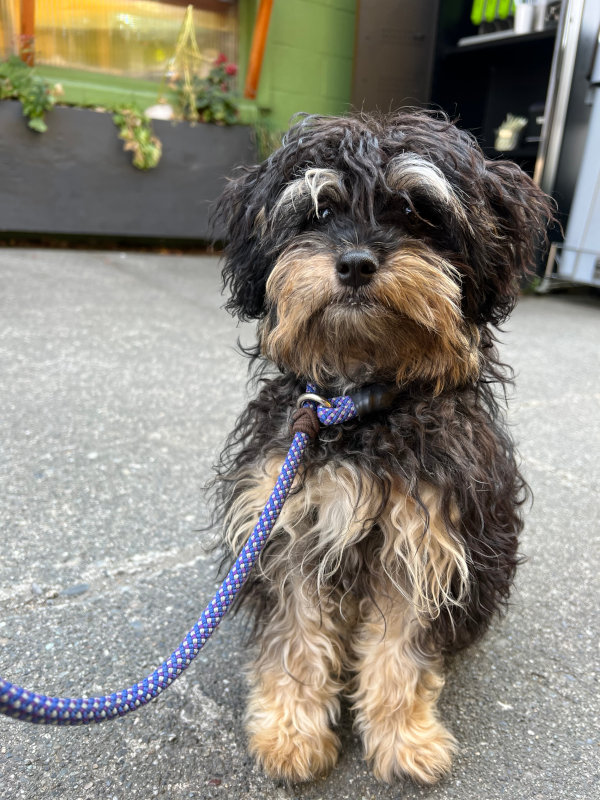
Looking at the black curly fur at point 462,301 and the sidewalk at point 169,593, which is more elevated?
the black curly fur at point 462,301

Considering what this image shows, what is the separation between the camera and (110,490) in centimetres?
268

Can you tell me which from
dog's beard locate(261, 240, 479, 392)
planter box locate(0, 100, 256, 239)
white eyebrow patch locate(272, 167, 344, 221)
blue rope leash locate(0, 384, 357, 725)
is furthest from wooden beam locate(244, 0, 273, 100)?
blue rope leash locate(0, 384, 357, 725)

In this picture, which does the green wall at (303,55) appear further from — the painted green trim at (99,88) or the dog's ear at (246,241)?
the dog's ear at (246,241)

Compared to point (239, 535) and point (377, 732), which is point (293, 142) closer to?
point (239, 535)

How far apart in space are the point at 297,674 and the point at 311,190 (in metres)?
1.26

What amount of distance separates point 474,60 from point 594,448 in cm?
605

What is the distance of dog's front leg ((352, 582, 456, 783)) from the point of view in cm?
156

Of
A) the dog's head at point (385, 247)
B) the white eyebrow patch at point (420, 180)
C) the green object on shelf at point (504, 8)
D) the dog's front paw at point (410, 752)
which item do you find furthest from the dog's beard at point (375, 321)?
the green object on shelf at point (504, 8)

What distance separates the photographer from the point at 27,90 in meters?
6.03

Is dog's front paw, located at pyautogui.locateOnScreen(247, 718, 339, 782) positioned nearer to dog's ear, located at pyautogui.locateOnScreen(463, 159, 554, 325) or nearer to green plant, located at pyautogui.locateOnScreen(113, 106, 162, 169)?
dog's ear, located at pyautogui.locateOnScreen(463, 159, 554, 325)

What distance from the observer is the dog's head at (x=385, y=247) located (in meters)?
1.41

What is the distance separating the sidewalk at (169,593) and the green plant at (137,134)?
2941mm

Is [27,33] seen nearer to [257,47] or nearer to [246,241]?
[257,47]

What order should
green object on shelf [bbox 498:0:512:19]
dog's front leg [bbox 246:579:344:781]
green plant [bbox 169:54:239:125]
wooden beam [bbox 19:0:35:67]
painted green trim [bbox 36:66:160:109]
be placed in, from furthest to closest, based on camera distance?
green plant [bbox 169:54:239:125] → green object on shelf [bbox 498:0:512:19] → painted green trim [bbox 36:66:160:109] → wooden beam [bbox 19:0:35:67] → dog's front leg [bbox 246:579:344:781]
